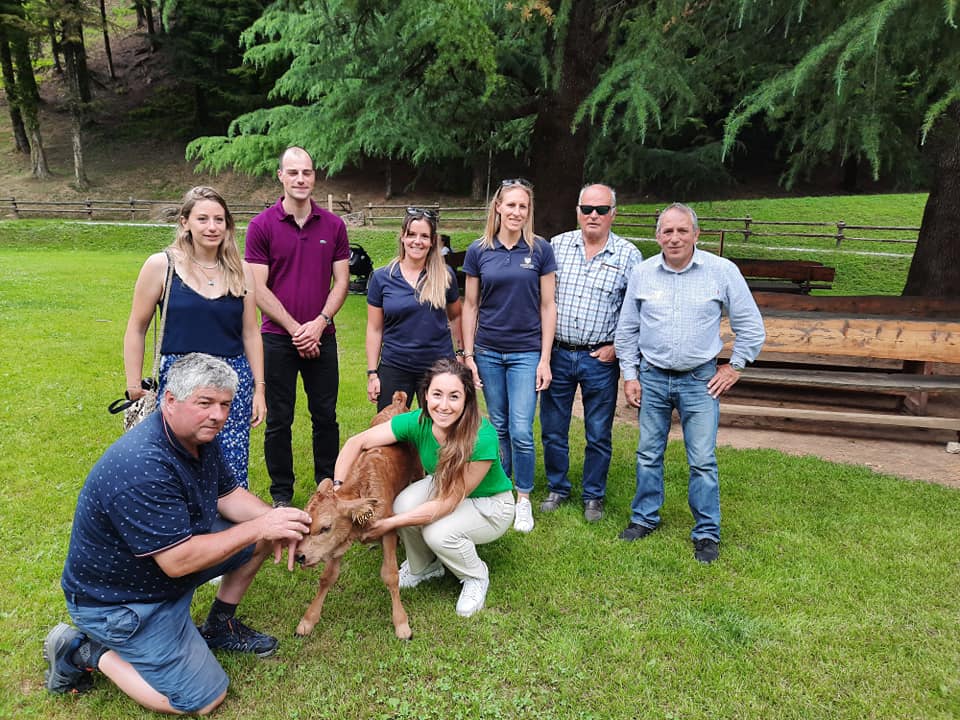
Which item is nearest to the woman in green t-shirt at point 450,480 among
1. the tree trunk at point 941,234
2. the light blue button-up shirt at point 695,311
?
the light blue button-up shirt at point 695,311

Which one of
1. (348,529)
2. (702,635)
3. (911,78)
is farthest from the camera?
(911,78)

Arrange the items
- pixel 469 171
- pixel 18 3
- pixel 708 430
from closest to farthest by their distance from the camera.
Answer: pixel 708 430 < pixel 18 3 < pixel 469 171

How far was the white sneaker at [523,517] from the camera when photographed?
4.65 metres

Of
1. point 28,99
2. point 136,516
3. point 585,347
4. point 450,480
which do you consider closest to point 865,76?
point 585,347

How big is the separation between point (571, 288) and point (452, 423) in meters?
1.58

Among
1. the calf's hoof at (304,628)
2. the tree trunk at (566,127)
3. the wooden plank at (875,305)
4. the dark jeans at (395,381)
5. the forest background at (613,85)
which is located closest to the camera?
the calf's hoof at (304,628)

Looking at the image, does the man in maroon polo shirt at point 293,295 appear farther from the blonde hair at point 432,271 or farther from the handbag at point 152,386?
the handbag at point 152,386

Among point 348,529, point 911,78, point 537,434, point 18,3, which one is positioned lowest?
point 537,434

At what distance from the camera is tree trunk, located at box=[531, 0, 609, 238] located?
983cm

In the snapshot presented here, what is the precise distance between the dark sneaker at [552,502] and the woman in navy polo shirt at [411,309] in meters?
1.35

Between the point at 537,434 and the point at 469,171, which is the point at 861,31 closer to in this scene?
the point at 537,434

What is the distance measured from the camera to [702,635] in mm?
3537

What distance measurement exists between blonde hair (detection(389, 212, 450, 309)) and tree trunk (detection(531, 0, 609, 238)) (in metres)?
6.25

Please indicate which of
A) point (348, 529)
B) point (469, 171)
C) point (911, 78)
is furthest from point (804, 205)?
point (348, 529)
